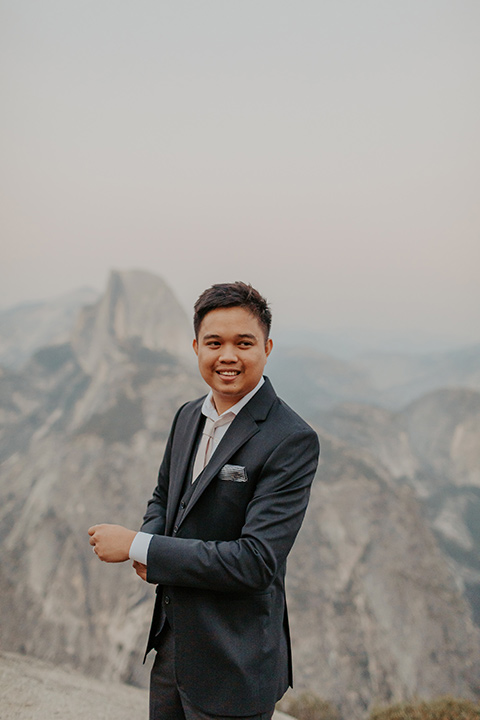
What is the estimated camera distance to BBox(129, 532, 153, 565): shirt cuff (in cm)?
171

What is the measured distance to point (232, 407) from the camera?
75.2 inches

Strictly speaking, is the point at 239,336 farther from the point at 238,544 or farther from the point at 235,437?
the point at 238,544

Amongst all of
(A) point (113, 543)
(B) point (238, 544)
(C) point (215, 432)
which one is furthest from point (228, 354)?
(A) point (113, 543)

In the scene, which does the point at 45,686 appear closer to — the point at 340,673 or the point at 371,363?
the point at 340,673

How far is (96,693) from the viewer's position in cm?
399

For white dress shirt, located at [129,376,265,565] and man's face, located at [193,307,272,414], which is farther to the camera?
man's face, located at [193,307,272,414]

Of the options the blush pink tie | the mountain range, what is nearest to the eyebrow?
the blush pink tie

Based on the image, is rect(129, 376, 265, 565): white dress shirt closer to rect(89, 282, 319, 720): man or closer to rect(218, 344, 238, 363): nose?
rect(89, 282, 319, 720): man

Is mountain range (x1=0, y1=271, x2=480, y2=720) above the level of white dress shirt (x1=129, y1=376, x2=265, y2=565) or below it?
below

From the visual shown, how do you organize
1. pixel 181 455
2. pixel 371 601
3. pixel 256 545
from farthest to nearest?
pixel 371 601 < pixel 181 455 < pixel 256 545

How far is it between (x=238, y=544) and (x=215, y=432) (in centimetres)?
46

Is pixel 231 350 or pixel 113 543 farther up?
pixel 231 350

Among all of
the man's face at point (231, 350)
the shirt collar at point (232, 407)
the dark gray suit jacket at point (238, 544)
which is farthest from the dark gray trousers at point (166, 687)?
the man's face at point (231, 350)

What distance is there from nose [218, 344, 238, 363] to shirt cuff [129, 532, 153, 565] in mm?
649
